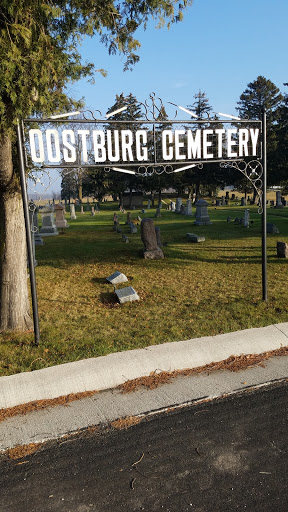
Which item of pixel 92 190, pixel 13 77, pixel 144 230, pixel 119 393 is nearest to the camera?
pixel 119 393

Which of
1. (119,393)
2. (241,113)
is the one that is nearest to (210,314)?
(119,393)

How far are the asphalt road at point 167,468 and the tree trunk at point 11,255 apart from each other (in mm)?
3474

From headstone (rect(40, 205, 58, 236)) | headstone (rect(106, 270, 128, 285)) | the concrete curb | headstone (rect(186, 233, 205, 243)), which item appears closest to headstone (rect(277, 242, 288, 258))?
headstone (rect(186, 233, 205, 243))

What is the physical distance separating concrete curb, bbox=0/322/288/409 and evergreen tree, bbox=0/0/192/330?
6.83 feet

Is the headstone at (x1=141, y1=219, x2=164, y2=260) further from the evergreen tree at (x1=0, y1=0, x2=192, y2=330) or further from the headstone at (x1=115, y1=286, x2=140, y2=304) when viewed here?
the evergreen tree at (x1=0, y1=0, x2=192, y2=330)

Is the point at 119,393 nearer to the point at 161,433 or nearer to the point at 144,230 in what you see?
the point at 161,433

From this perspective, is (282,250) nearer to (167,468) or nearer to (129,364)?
(129,364)

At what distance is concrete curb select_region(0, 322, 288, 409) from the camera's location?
477cm

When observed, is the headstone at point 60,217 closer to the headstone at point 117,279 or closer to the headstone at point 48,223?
the headstone at point 48,223

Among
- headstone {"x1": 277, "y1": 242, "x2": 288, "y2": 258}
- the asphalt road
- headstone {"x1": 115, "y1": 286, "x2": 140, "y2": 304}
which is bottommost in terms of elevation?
the asphalt road

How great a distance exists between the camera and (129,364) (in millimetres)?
5336

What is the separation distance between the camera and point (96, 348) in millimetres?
5949

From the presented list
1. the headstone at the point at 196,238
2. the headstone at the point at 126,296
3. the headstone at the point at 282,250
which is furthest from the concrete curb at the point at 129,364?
the headstone at the point at 196,238

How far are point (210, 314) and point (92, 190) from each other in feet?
147
